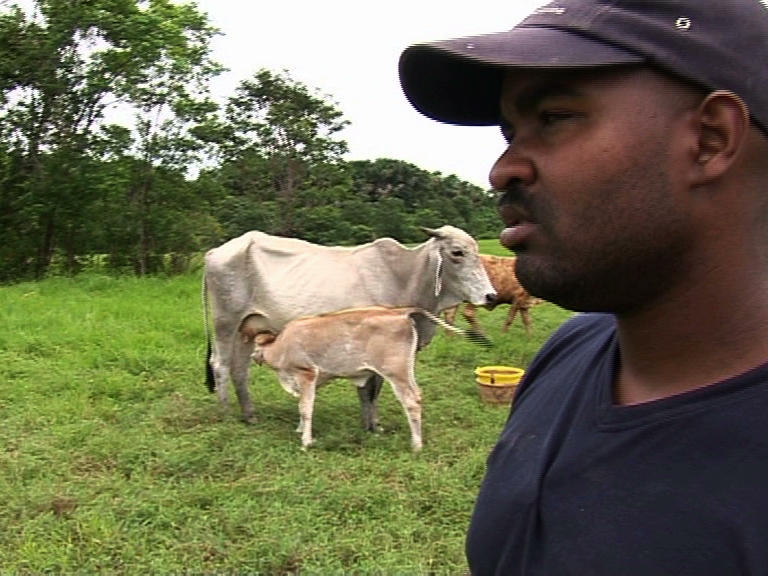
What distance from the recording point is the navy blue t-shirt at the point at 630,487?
86 cm

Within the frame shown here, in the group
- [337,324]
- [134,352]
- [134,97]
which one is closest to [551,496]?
[337,324]

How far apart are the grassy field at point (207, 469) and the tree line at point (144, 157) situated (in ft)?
23.4

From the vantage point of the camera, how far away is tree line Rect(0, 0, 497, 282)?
1418cm

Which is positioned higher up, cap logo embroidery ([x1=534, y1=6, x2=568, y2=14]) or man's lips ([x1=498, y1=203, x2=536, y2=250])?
cap logo embroidery ([x1=534, y1=6, x2=568, y2=14])

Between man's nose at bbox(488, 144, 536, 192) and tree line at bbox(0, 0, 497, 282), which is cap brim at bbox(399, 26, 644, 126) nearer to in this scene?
man's nose at bbox(488, 144, 536, 192)

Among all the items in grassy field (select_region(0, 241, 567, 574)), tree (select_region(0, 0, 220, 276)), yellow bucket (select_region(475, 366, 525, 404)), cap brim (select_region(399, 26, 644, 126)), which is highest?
tree (select_region(0, 0, 220, 276))

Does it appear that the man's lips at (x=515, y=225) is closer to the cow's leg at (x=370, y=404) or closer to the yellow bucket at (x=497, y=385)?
the cow's leg at (x=370, y=404)

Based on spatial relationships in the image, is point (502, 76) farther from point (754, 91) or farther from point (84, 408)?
point (84, 408)

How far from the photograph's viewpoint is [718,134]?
924 millimetres

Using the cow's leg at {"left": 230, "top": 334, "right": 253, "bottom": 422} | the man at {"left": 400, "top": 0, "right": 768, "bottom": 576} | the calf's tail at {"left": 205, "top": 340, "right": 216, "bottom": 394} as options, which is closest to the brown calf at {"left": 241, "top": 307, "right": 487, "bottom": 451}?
the cow's leg at {"left": 230, "top": 334, "right": 253, "bottom": 422}

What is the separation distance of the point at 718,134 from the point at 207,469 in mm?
4382

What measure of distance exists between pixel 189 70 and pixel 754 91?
14.7 meters

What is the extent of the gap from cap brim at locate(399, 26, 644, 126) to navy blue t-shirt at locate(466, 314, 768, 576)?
399mm

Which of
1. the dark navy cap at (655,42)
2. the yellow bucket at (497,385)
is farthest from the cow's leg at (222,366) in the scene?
the dark navy cap at (655,42)
